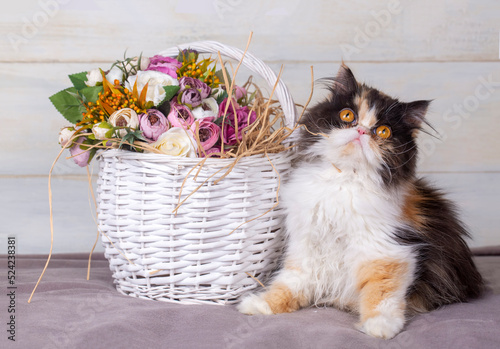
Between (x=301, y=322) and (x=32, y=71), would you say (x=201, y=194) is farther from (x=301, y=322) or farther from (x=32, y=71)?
(x=32, y=71)

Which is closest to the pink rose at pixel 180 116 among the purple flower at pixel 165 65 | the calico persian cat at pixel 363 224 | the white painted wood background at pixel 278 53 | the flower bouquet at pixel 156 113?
the flower bouquet at pixel 156 113

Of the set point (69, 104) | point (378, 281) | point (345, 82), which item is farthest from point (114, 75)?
point (378, 281)

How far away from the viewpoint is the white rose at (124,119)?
4.50 feet

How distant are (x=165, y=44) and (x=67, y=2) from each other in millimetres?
476

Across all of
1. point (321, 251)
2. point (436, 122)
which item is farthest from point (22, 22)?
point (436, 122)

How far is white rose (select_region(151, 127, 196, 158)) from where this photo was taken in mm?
1363

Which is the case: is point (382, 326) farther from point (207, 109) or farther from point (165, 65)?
point (165, 65)

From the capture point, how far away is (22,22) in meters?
2.31

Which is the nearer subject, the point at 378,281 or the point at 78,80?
the point at 378,281

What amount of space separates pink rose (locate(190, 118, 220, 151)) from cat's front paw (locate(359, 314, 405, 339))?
620 millimetres

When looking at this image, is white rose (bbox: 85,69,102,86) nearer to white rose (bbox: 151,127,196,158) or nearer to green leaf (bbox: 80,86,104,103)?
green leaf (bbox: 80,86,104,103)

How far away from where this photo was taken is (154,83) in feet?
4.77

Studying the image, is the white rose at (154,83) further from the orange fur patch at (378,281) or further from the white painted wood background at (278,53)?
the white painted wood background at (278,53)

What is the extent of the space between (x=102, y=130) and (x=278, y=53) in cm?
120
